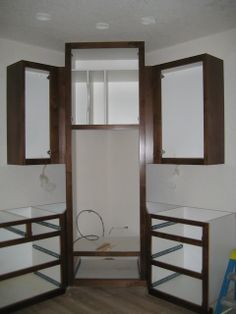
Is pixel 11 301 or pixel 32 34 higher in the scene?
pixel 32 34

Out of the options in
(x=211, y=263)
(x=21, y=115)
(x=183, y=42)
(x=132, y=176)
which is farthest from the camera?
(x=132, y=176)

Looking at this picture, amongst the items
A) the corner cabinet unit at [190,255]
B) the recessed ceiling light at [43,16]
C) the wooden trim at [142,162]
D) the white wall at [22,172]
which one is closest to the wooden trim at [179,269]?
the corner cabinet unit at [190,255]

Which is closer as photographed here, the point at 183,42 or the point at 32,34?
the point at 32,34

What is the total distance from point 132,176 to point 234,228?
120cm

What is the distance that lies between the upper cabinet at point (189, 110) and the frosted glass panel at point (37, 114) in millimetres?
957

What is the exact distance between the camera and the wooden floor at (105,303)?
2398 mm

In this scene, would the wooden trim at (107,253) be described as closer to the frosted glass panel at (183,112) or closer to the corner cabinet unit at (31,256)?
the corner cabinet unit at (31,256)

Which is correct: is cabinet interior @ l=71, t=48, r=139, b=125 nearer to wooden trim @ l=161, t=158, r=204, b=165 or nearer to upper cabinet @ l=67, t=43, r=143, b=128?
upper cabinet @ l=67, t=43, r=143, b=128

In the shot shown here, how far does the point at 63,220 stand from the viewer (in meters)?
2.70

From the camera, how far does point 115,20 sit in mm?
2412

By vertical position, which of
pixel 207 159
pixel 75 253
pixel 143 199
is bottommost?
pixel 75 253

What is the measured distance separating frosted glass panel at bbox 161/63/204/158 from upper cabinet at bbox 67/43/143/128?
32 centimetres

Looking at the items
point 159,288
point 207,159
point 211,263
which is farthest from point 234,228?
point 159,288

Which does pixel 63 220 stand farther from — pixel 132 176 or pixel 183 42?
pixel 183 42
